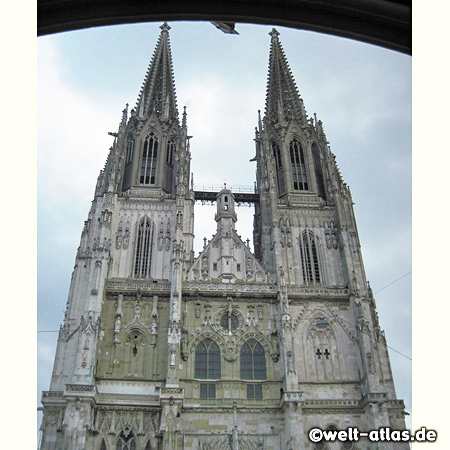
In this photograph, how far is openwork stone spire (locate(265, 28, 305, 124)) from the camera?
160 feet

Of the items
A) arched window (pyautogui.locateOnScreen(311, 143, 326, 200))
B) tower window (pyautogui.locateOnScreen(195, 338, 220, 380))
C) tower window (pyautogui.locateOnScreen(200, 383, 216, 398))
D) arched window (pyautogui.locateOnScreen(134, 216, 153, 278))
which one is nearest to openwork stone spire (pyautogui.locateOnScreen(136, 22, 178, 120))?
arched window (pyautogui.locateOnScreen(134, 216, 153, 278))

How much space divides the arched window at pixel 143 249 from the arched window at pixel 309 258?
1173 centimetres

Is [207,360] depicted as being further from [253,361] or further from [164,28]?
[164,28]

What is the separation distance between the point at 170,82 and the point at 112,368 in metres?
31.3

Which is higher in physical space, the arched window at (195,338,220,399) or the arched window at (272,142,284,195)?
the arched window at (272,142,284,195)

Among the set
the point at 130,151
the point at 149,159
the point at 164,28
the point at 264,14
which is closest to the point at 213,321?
the point at 149,159

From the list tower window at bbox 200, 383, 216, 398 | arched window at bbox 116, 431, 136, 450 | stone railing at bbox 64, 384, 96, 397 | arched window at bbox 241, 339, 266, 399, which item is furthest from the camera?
arched window at bbox 241, 339, 266, 399

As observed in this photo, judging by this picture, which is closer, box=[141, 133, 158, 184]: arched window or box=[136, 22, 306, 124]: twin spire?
box=[141, 133, 158, 184]: arched window

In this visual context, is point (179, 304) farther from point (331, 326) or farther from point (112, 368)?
point (331, 326)

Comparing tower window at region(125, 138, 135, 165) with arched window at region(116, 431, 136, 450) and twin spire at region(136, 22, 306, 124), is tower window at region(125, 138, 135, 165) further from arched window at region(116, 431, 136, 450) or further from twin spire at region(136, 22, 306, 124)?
arched window at region(116, 431, 136, 450)

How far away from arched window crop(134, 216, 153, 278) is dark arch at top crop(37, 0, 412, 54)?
103 feet

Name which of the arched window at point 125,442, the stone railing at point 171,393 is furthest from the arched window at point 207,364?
the arched window at point 125,442

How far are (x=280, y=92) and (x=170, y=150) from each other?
13.7m

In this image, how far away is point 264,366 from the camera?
109 ft
